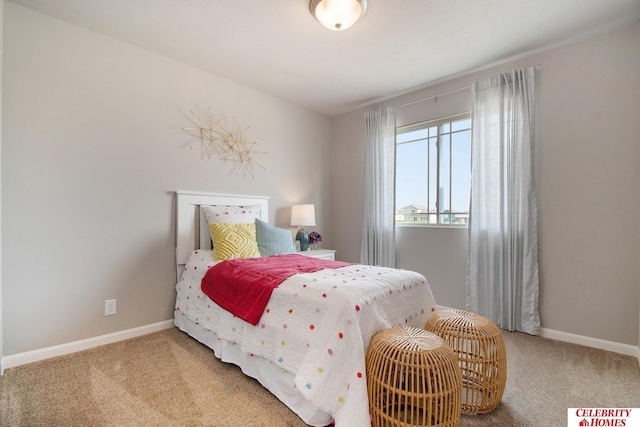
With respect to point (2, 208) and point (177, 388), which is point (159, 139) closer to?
point (2, 208)

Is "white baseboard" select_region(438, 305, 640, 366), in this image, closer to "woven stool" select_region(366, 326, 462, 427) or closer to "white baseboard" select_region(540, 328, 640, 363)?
"white baseboard" select_region(540, 328, 640, 363)

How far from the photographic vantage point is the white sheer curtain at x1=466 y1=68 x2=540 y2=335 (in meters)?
2.63

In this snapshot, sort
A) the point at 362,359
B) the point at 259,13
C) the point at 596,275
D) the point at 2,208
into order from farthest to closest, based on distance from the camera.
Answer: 1. the point at 596,275
2. the point at 259,13
3. the point at 2,208
4. the point at 362,359

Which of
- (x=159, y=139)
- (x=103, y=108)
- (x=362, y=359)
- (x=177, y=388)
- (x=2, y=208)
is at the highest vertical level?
(x=103, y=108)

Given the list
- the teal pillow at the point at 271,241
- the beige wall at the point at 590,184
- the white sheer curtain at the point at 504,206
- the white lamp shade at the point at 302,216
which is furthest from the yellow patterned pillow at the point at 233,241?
the beige wall at the point at 590,184

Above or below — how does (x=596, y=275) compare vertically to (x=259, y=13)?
below

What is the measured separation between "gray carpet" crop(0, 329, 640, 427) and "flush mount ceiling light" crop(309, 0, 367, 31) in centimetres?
245

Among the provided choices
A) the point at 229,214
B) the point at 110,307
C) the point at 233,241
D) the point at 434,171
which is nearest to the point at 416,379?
the point at 233,241

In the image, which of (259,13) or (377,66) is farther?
(377,66)

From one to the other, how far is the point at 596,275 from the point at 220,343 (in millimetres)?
2956

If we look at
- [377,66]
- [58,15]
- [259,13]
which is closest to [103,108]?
[58,15]

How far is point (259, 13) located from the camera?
84.9 inches

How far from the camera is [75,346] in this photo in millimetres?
2240

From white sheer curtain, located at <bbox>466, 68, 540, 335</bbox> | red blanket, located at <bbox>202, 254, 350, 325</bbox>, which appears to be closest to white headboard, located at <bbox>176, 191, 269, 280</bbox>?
red blanket, located at <bbox>202, 254, 350, 325</bbox>
